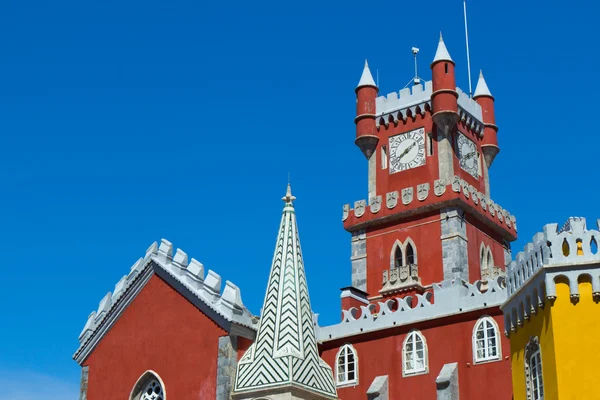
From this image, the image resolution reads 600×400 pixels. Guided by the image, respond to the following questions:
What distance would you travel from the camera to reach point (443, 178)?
4303 cm

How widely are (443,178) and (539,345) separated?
63.3ft

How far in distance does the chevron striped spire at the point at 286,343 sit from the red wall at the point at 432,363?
7.47 metres

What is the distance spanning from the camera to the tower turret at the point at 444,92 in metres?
43.3

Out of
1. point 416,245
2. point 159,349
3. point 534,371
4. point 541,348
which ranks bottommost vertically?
point 534,371

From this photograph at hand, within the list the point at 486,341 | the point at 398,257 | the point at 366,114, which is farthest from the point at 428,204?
the point at 486,341

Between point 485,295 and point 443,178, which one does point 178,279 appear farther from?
point 443,178

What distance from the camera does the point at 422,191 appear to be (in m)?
42.8

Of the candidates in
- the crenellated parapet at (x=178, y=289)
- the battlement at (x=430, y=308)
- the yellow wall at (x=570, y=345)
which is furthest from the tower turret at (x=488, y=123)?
the yellow wall at (x=570, y=345)

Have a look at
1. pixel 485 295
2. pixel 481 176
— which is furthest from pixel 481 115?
pixel 485 295

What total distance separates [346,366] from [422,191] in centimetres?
1044

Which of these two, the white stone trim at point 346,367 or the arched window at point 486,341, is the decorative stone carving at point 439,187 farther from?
the arched window at point 486,341

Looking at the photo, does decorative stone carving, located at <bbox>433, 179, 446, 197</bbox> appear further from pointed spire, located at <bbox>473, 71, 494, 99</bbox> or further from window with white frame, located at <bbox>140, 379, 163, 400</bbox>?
window with white frame, located at <bbox>140, 379, 163, 400</bbox>

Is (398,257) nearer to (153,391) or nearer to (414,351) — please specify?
(414,351)

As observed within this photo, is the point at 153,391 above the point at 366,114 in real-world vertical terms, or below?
below
